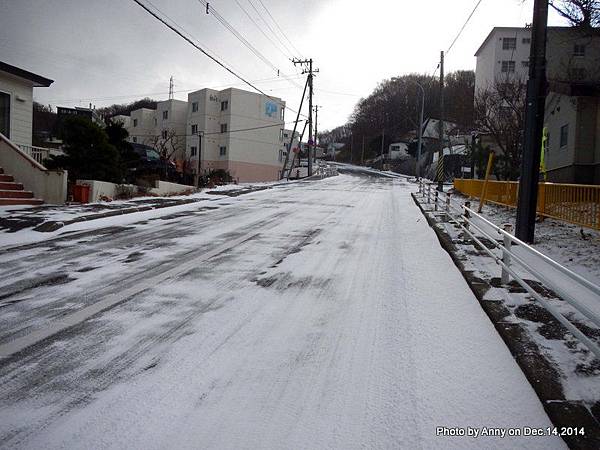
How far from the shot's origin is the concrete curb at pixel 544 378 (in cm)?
288

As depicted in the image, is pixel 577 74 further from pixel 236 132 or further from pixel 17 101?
pixel 236 132

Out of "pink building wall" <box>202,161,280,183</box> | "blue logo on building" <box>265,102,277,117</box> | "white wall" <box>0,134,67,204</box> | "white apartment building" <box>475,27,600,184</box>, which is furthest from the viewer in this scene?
"blue logo on building" <box>265,102,277,117</box>

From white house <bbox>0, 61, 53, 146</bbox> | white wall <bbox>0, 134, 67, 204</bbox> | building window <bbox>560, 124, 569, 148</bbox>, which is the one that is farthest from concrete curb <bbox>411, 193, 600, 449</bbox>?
building window <bbox>560, 124, 569, 148</bbox>

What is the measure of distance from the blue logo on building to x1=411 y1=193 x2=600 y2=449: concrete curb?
5268cm

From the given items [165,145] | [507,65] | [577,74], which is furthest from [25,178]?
[507,65]

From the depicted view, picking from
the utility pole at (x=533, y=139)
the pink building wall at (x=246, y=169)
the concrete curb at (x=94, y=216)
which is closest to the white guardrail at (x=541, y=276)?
the utility pole at (x=533, y=139)

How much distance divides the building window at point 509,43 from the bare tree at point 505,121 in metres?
31.1

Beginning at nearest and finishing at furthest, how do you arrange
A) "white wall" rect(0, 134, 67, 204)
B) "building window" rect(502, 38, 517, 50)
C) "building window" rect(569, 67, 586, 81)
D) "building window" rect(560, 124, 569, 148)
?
"white wall" rect(0, 134, 67, 204) → "building window" rect(560, 124, 569, 148) → "building window" rect(569, 67, 586, 81) → "building window" rect(502, 38, 517, 50)

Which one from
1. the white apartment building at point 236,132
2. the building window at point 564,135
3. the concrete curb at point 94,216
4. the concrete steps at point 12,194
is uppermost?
the white apartment building at point 236,132

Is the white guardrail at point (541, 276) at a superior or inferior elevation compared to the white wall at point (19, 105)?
inferior

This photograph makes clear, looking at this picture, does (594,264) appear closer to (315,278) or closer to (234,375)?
(315,278)

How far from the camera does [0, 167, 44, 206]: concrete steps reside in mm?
13069

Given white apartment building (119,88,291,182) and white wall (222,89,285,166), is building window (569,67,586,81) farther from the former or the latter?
white wall (222,89,285,166)

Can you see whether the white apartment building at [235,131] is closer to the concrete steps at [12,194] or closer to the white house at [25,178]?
the white house at [25,178]
